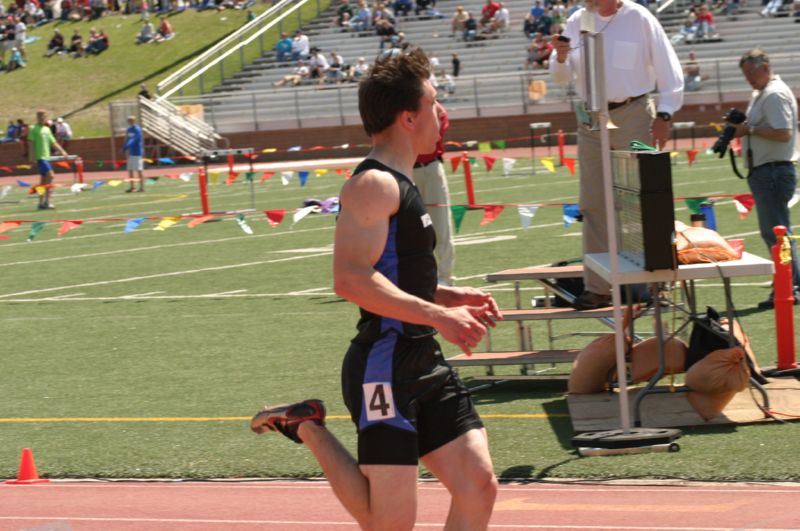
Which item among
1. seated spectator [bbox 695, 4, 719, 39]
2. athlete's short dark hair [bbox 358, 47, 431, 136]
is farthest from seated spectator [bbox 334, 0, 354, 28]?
athlete's short dark hair [bbox 358, 47, 431, 136]

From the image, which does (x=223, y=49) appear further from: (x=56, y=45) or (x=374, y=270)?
(x=374, y=270)

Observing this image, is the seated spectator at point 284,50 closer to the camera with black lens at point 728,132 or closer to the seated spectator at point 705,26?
the seated spectator at point 705,26

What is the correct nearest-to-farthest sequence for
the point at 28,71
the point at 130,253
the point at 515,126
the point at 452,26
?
the point at 130,253 → the point at 515,126 → the point at 452,26 → the point at 28,71

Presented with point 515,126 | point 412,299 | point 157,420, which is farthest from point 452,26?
point 412,299

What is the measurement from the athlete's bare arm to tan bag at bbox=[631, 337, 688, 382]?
392cm

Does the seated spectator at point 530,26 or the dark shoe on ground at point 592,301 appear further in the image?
the seated spectator at point 530,26

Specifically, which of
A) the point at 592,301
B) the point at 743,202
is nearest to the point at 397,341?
the point at 592,301

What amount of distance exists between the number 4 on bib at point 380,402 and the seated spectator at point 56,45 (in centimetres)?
5957

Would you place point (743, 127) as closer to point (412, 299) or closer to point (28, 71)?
point (412, 299)

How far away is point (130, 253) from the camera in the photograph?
20.3 metres

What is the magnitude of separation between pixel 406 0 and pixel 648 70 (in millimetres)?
47444

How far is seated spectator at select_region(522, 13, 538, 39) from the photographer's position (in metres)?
50.4

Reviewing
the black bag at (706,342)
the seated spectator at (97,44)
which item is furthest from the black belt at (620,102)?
the seated spectator at (97,44)

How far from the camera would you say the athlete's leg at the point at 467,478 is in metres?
4.92
